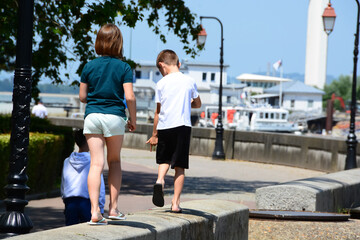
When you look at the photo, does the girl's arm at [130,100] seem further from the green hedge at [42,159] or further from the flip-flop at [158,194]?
the green hedge at [42,159]

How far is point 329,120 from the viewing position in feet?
360

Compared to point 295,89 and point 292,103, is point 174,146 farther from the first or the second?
point 292,103

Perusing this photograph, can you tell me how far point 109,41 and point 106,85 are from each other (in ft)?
1.16

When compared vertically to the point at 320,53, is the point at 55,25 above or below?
below

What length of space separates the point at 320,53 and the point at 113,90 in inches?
7763

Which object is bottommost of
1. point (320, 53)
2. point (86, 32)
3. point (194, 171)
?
point (194, 171)

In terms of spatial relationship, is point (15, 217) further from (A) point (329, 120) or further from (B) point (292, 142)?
(A) point (329, 120)

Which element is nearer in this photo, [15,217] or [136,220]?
[136,220]

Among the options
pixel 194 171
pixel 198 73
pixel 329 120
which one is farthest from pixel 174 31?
pixel 198 73

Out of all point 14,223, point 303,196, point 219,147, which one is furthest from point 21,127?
point 219,147

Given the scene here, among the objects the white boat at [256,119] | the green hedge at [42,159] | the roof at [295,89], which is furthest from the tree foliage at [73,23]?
the roof at [295,89]

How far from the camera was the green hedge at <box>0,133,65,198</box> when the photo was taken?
13.4m

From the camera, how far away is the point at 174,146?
21.7 ft

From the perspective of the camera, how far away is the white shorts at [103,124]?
5527 mm
